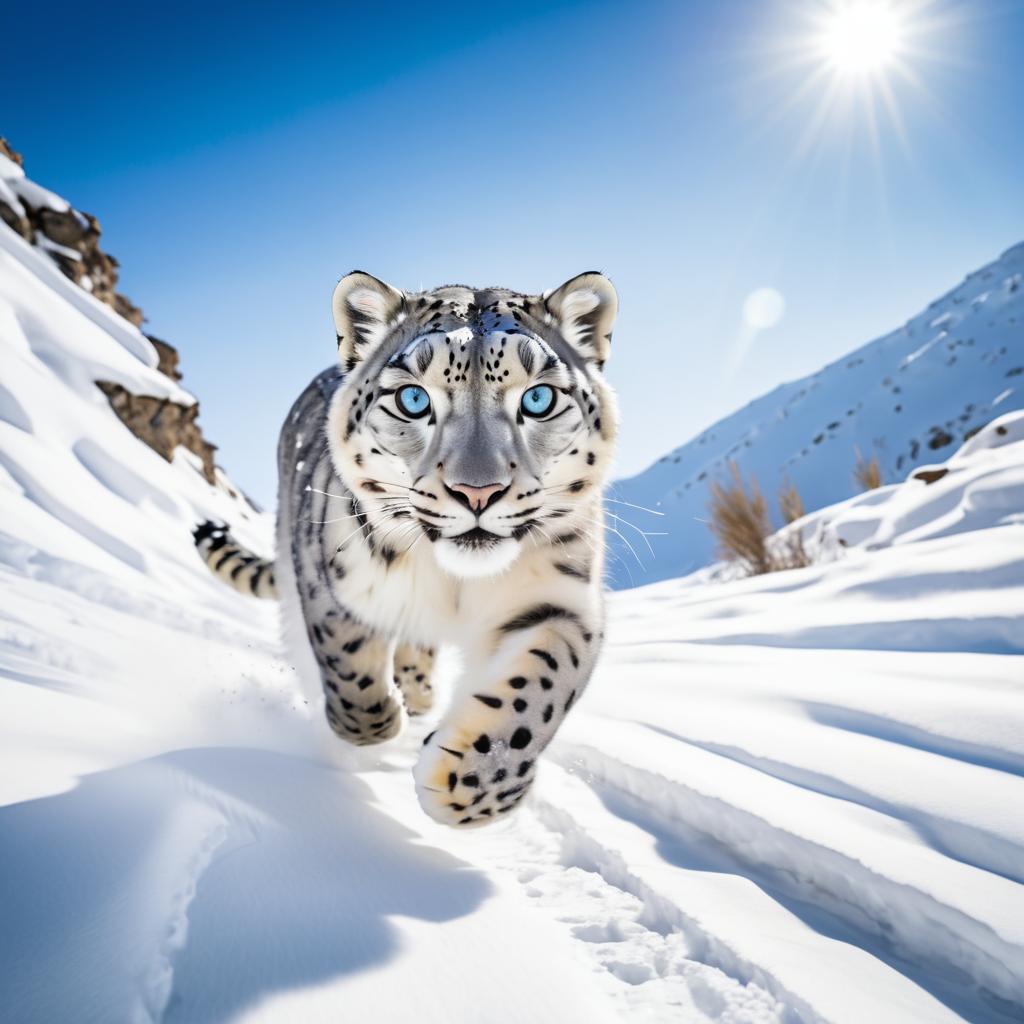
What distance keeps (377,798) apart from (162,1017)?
3.90ft

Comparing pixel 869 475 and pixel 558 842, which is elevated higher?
pixel 869 475

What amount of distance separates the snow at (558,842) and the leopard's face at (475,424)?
30.9 inches

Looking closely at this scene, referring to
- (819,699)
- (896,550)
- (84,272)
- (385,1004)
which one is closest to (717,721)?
(819,699)

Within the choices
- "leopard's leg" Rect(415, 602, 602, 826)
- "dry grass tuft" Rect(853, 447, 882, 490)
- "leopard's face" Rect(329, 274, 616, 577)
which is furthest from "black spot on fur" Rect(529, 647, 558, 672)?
"dry grass tuft" Rect(853, 447, 882, 490)

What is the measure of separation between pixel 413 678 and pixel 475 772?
195cm

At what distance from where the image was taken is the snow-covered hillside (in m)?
26.1

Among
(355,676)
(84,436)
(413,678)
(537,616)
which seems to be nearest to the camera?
(537,616)

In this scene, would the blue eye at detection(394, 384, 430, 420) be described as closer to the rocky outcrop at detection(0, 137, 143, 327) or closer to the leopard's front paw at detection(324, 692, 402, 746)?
the leopard's front paw at detection(324, 692, 402, 746)

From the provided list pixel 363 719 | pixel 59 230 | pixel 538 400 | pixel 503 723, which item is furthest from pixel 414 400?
pixel 59 230

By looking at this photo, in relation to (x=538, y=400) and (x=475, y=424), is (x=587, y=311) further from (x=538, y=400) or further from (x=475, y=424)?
(x=475, y=424)

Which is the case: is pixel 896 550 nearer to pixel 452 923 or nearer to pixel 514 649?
pixel 514 649

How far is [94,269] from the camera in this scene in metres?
16.3

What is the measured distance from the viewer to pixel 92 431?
7.84m

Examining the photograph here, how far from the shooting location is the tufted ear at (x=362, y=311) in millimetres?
2072
